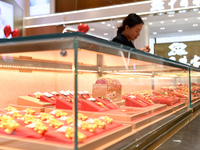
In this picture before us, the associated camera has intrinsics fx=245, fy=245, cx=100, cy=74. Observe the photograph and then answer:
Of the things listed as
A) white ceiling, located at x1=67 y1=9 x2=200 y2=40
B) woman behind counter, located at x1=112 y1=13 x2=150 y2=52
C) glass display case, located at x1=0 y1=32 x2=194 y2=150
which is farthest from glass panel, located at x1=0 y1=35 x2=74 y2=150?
white ceiling, located at x1=67 y1=9 x2=200 y2=40

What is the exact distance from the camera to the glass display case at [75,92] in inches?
29.8

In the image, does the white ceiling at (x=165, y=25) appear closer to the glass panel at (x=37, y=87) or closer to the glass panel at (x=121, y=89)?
the glass panel at (x=121, y=89)

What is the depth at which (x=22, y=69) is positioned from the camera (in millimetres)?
1132

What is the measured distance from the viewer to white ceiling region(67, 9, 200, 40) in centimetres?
581

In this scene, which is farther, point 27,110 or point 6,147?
point 27,110

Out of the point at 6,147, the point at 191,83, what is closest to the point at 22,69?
the point at 6,147

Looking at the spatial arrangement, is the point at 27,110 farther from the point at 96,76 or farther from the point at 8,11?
the point at 8,11

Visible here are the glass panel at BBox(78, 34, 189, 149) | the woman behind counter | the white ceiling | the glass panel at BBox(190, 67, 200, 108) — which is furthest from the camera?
the white ceiling

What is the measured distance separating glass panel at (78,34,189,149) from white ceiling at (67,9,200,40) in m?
3.73

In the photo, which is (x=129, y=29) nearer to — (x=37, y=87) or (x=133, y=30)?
(x=133, y=30)

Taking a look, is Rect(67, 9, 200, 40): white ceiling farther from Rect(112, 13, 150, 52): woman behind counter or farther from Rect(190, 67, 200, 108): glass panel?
Rect(112, 13, 150, 52): woman behind counter

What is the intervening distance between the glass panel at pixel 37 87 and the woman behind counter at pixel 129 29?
36.5 inches

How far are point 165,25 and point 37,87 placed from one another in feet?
20.6

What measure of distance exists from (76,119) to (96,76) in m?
0.39
